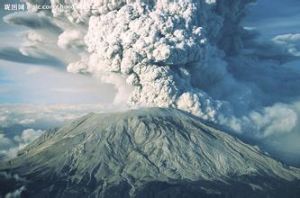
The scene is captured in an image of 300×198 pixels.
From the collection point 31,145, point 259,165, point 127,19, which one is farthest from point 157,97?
point 31,145

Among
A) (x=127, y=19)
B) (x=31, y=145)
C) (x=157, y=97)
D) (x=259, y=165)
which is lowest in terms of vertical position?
(x=31, y=145)

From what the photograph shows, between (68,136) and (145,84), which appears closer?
(145,84)

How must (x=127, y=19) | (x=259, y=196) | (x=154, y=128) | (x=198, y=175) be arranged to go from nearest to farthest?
1. (x=127, y=19)
2. (x=259, y=196)
3. (x=198, y=175)
4. (x=154, y=128)

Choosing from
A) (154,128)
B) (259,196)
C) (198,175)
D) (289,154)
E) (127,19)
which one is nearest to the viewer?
(127,19)

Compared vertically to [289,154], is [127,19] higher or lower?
higher

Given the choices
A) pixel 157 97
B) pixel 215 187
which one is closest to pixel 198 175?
pixel 215 187

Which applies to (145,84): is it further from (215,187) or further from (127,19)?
(215,187)
